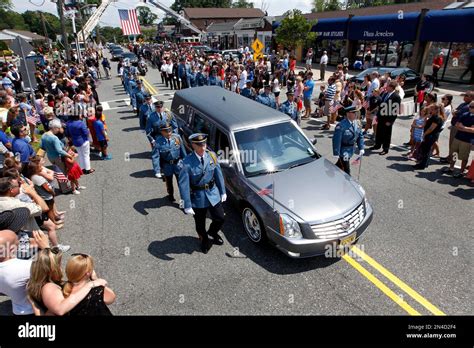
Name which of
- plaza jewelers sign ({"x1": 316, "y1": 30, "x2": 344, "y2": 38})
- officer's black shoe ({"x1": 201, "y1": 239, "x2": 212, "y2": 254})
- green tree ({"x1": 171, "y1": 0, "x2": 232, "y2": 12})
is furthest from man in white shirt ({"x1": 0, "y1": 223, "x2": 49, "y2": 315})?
green tree ({"x1": 171, "y1": 0, "x2": 232, "y2": 12})

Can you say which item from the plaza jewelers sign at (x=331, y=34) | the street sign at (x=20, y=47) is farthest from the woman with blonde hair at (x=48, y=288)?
the plaza jewelers sign at (x=331, y=34)

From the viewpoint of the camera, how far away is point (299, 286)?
169 inches

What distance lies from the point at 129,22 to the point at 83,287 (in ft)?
133

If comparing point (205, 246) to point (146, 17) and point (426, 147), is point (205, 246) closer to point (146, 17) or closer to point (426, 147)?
point (426, 147)

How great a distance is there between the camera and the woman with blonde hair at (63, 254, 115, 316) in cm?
258

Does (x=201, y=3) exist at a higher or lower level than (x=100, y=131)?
higher

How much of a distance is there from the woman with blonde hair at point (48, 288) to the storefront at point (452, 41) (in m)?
22.5

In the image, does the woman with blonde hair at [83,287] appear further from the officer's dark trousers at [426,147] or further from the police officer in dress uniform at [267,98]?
the police officer in dress uniform at [267,98]

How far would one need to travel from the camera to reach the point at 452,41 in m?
18.0

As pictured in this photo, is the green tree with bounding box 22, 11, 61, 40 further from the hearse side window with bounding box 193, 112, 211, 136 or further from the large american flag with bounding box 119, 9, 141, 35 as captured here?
the hearse side window with bounding box 193, 112, 211, 136

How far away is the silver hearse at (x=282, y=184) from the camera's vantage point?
172 inches

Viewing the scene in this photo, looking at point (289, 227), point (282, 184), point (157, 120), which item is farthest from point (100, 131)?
point (289, 227)
